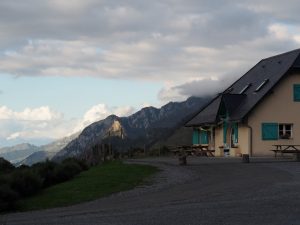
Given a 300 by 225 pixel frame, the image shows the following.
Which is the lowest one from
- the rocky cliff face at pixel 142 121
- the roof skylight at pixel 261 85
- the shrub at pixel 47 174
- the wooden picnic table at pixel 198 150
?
the shrub at pixel 47 174

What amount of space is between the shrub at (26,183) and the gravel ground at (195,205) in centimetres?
394

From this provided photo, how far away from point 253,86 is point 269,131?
4.44 m

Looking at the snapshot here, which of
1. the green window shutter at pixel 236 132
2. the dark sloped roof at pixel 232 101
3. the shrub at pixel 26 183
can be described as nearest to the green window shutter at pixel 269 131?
the green window shutter at pixel 236 132

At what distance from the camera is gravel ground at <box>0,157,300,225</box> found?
11.6 metres

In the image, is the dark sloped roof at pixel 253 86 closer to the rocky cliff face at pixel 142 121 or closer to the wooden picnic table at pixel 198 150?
the wooden picnic table at pixel 198 150

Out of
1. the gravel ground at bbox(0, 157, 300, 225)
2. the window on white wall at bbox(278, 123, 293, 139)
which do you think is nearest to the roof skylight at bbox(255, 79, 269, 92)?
the window on white wall at bbox(278, 123, 293, 139)

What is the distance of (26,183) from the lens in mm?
20172

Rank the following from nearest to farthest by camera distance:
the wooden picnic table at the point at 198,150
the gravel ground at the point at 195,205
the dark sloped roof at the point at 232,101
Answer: the gravel ground at the point at 195,205 < the dark sloped roof at the point at 232,101 < the wooden picnic table at the point at 198,150

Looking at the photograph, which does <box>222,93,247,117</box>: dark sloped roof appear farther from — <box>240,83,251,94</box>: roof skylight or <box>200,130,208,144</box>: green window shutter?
<box>200,130,208,144</box>: green window shutter

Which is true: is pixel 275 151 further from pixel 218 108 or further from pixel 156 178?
pixel 156 178

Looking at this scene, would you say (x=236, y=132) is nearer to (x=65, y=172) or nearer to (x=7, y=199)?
(x=65, y=172)

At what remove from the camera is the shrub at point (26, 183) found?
64.8 feet

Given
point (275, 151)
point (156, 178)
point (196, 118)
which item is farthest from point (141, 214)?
point (196, 118)

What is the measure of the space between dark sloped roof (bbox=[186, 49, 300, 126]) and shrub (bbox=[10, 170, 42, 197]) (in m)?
18.4
